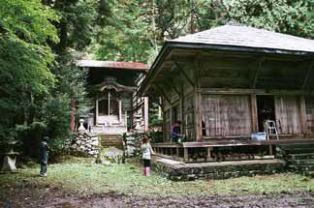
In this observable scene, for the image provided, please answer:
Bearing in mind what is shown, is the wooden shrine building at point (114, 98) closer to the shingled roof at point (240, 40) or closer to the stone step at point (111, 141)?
the stone step at point (111, 141)

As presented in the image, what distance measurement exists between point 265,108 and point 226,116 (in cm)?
252

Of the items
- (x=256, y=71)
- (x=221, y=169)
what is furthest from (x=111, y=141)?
(x=221, y=169)

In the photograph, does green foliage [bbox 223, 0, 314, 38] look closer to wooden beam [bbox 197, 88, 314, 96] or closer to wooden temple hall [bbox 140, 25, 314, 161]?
wooden temple hall [bbox 140, 25, 314, 161]

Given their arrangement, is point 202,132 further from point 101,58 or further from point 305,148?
point 101,58

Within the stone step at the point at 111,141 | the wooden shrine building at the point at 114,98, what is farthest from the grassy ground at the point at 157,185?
the wooden shrine building at the point at 114,98

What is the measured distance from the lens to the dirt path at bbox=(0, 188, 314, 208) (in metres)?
7.23

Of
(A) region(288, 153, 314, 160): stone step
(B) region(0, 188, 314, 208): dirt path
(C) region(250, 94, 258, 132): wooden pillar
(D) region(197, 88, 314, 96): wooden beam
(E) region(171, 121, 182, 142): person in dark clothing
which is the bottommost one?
(B) region(0, 188, 314, 208): dirt path

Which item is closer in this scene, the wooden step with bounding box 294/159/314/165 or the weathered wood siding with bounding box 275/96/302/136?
the wooden step with bounding box 294/159/314/165

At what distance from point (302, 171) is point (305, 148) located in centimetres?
189

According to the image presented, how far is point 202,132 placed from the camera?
13.8 m

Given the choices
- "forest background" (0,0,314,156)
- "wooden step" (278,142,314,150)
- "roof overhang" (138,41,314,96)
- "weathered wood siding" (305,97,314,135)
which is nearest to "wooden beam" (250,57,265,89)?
"roof overhang" (138,41,314,96)

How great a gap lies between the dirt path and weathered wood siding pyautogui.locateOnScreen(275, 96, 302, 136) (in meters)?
7.24

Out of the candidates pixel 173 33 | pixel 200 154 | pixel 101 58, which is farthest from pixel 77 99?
pixel 101 58

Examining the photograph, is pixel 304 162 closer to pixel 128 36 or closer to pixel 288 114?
pixel 288 114
